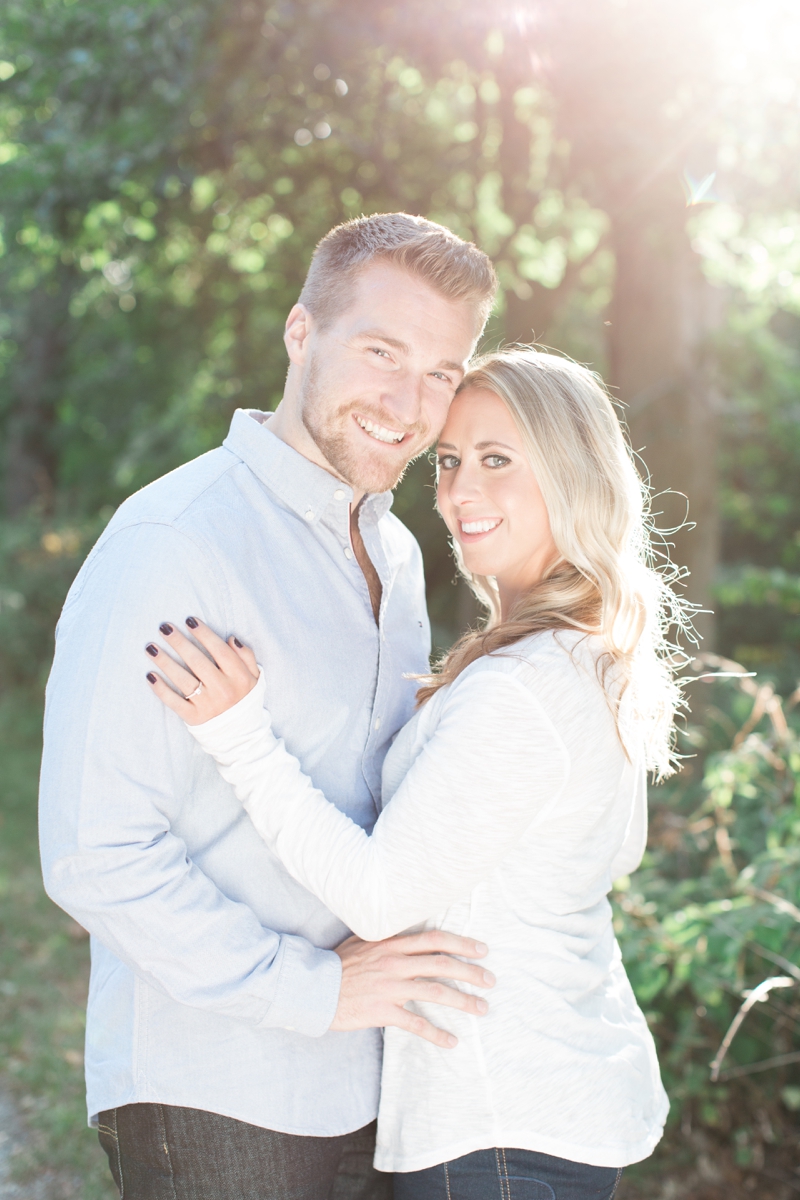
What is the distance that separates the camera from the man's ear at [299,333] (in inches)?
88.3

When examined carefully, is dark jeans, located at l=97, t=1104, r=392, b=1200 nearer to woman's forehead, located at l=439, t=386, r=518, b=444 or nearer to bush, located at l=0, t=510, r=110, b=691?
woman's forehead, located at l=439, t=386, r=518, b=444

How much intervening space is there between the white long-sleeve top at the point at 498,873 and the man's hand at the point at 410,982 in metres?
0.04

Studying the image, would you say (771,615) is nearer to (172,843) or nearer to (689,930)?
(689,930)

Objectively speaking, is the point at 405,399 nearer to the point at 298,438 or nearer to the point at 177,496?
the point at 298,438

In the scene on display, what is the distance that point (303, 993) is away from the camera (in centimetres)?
178

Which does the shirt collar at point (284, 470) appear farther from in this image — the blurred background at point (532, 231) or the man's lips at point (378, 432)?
the blurred background at point (532, 231)

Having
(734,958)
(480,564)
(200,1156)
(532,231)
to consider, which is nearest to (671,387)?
(532,231)

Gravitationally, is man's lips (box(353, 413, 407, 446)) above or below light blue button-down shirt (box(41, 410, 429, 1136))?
above

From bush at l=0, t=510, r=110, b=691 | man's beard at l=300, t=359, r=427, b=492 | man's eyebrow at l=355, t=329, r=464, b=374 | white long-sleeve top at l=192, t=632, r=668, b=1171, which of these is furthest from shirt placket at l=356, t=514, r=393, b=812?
bush at l=0, t=510, r=110, b=691

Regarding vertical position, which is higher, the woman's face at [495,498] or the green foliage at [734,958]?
the woman's face at [495,498]

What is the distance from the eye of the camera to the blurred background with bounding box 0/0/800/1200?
3.34 metres

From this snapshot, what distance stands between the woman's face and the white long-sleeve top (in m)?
0.34

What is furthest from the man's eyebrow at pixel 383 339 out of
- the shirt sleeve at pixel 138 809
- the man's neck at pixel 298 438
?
the shirt sleeve at pixel 138 809

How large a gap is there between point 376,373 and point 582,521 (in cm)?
57
